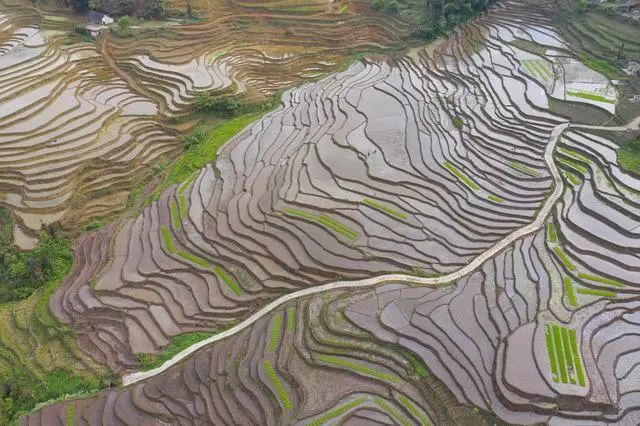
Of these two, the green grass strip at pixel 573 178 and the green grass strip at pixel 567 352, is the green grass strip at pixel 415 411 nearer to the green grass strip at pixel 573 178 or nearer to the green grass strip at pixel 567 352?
the green grass strip at pixel 567 352

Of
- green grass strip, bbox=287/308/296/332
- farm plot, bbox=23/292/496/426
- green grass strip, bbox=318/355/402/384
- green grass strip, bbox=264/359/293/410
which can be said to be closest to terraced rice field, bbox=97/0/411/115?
green grass strip, bbox=287/308/296/332

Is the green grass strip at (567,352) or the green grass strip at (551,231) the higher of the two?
the green grass strip at (551,231)

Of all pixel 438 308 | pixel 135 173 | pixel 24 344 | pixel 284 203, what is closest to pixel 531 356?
pixel 438 308

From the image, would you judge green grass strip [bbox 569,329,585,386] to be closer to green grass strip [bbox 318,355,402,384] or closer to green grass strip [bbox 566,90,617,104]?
green grass strip [bbox 318,355,402,384]

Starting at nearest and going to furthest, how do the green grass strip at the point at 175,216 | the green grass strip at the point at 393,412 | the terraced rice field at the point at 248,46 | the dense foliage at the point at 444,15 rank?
the green grass strip at the point at 393,412 < the green grass strip at the point at 175,216 < the terraced rice field at the point at 248,46 < the dense foliage at the point at 444,15

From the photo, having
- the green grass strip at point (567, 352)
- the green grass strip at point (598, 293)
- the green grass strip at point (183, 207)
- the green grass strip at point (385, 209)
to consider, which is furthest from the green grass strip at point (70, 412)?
the green grass strip at point (598, 293)
